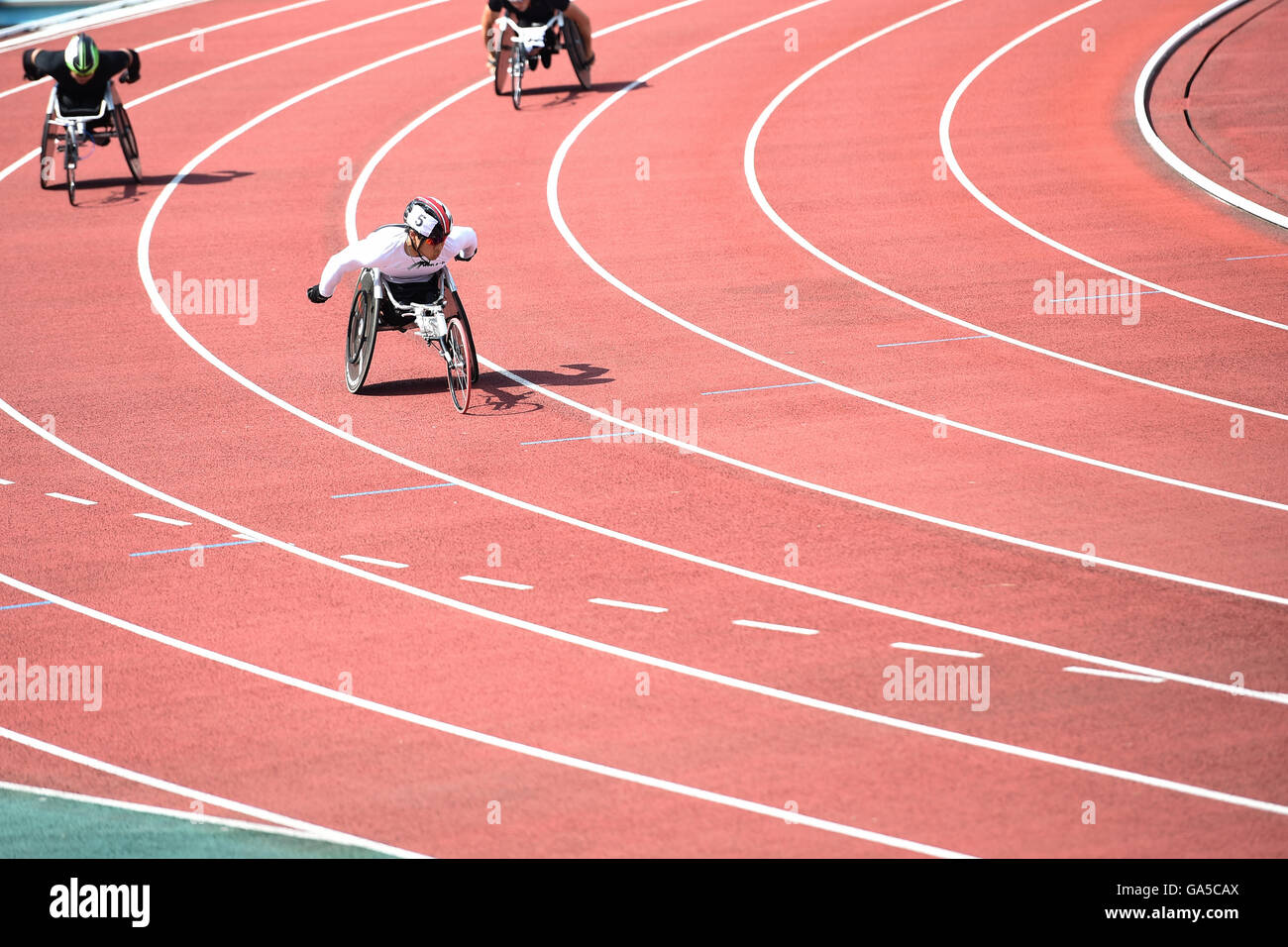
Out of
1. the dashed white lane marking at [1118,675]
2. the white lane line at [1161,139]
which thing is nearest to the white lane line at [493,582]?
the dashed white lane marking at [1118,675]

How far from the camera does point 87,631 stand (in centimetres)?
963

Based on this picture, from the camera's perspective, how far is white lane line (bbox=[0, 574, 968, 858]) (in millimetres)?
7246

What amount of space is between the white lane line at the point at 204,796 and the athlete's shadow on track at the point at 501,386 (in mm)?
5473

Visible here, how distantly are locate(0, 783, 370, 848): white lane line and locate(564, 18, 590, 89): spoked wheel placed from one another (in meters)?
16.9

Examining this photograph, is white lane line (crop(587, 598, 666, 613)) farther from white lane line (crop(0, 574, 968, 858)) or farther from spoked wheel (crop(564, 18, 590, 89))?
spoked wheel (crop(564, 18, 590, 89))

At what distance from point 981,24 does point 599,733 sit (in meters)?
21.2

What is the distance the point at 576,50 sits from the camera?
2308 cm

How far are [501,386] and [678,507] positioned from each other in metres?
3.23

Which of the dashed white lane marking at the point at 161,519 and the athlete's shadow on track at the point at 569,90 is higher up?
the athlete's shadow on track at the point at 569,90

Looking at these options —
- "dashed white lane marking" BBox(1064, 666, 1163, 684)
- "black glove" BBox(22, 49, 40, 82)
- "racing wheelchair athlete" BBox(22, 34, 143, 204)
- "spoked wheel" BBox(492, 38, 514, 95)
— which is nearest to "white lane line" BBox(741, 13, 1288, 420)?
"dashed white lane marking" BBox(1064, 666, 1163, 684)

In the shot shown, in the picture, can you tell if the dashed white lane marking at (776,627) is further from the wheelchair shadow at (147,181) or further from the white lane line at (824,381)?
the wheelchair shadow at (147,181)

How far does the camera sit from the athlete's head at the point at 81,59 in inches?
Answer: 750
